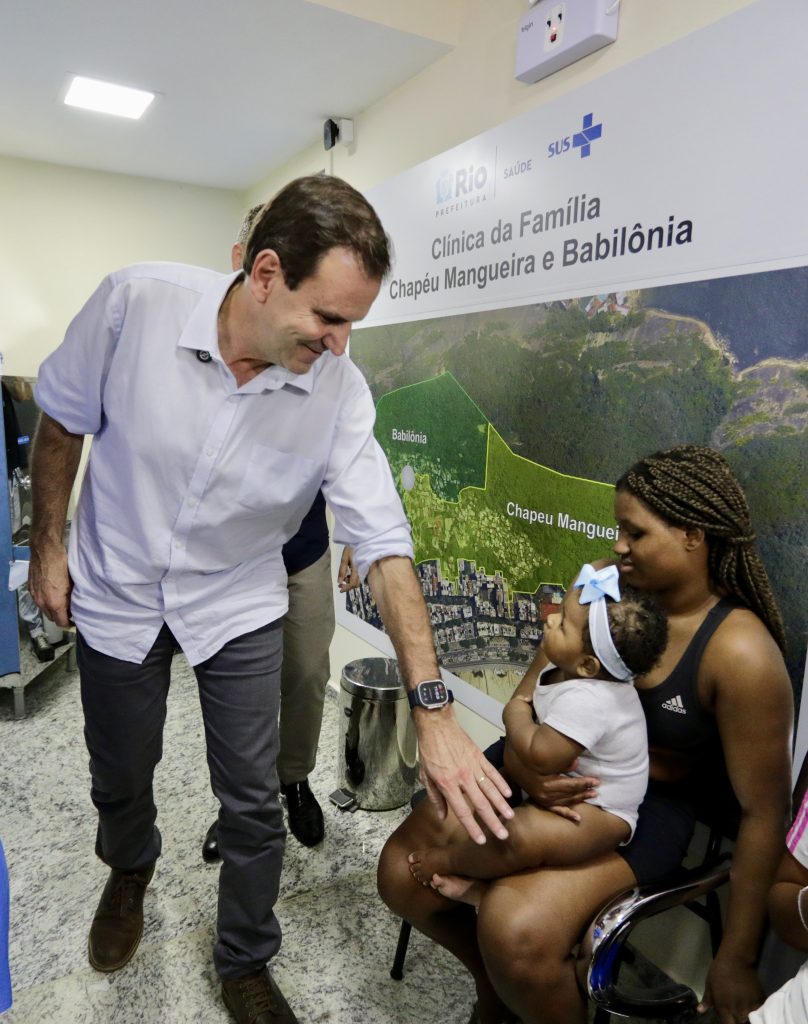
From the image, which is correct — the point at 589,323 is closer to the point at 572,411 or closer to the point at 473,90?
the point at 572,411

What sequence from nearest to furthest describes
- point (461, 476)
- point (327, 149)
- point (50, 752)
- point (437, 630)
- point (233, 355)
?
1. point (233, 355)
2. point (461, 476)
3. point (437, 630)
4. point (50, 752)
5. point (327, 149)

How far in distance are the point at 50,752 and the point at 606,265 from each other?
281cm

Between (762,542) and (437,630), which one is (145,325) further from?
(437,630)

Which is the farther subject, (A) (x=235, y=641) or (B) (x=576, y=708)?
(A) (x=235, y=641)

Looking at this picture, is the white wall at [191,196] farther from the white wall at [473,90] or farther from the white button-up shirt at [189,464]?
the white button-up shirt at [189,464]

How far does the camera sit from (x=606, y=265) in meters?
1.84

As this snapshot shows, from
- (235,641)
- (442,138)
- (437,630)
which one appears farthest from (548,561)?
(442,138)

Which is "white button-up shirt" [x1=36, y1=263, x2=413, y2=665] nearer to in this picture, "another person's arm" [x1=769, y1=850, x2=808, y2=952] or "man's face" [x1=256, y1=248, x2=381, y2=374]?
"man's face" [x1=256, y1=248, x2=381, y2=374]

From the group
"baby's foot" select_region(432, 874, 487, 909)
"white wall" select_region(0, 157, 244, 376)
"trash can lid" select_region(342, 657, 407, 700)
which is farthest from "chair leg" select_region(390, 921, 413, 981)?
"white wall" select_region(0, 157, 244, 376)

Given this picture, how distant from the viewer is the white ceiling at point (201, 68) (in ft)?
7.72

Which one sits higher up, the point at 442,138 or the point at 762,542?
the point at 442,138

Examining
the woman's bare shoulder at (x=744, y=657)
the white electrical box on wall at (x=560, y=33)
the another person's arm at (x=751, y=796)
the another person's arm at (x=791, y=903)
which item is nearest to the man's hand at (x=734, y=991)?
the another person's arm at (x=751, y=796)

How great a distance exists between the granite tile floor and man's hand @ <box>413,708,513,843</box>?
86cm

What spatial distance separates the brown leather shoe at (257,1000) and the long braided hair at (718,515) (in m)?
1.39
